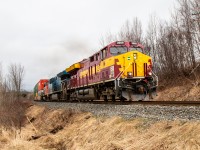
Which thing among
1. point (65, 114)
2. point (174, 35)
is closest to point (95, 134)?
point (65, 114)

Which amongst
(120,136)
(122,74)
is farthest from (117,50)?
(120,136)

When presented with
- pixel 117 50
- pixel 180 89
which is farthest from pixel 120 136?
pixel 180 89

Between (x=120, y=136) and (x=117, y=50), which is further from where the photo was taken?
(x=117, y=50)

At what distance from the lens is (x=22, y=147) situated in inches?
476

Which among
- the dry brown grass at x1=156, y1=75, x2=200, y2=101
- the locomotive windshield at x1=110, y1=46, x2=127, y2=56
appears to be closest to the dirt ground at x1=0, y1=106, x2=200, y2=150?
the locomotive windshield at x1=110, y1=46, x2=127, y2=56

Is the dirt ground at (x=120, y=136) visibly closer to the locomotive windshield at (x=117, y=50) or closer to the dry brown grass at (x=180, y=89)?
the locomotive windshield at (x=117, y=50)

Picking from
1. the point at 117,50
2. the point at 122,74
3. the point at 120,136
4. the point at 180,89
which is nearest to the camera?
the point at 120,136

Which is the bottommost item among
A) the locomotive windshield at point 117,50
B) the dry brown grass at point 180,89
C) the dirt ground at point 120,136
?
the dirt ground at point 120,136

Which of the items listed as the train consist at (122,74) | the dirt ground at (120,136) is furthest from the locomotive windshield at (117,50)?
the dirt ground at (120,136)

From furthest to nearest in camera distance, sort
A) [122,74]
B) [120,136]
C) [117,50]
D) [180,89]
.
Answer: [180,89] → [117,50] → [122,74] → [120,136]

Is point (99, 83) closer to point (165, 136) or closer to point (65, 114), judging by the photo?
point (65, 114)

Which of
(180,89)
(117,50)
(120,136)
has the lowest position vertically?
(120,136)

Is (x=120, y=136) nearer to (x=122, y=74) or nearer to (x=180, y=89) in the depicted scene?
(x=122, y=74)

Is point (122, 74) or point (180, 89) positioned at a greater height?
point (122, 74)
